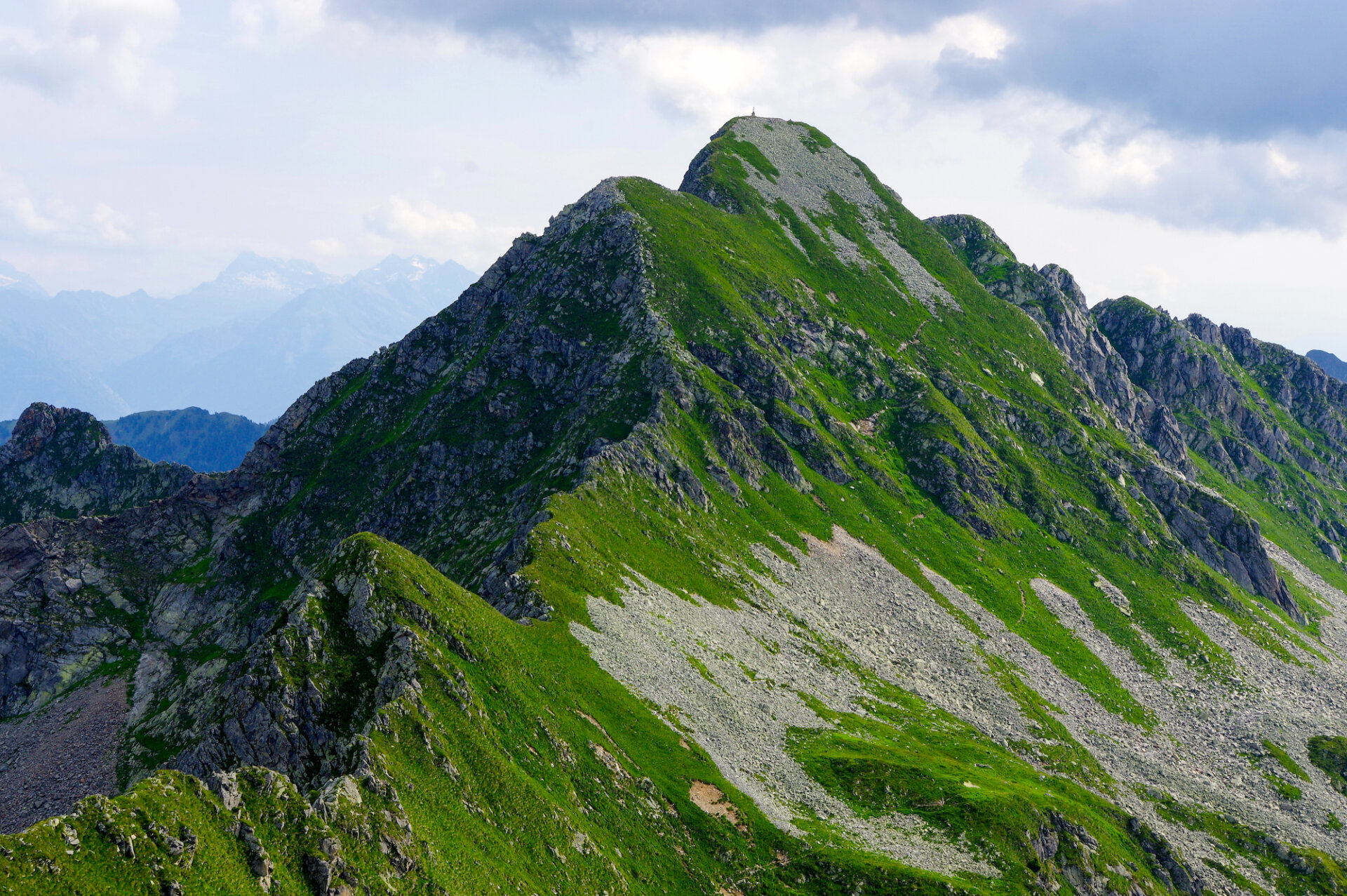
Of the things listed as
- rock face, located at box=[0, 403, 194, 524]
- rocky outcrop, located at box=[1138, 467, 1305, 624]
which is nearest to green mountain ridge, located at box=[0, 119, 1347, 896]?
rocky outcrop, located at box=[1138, 467, 1305, 624]

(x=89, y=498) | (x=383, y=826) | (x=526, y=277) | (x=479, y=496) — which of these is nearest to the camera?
(x=383, y=826)

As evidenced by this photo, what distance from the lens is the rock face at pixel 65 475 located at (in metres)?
193

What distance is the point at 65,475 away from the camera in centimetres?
19675

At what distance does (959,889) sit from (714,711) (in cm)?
2722

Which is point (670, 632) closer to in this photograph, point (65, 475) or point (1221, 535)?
Answer: point (1221, 535)

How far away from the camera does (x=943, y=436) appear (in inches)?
6732

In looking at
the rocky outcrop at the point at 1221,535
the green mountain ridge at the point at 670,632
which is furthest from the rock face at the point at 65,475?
the rocky outcrop at the point at 1221,535

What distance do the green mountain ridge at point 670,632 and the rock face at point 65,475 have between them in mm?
40072

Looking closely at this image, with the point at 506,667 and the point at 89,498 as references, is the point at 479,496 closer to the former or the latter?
the point at 506,667

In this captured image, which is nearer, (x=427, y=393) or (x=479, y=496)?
(x=479, y=496)

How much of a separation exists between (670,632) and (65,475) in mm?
185293

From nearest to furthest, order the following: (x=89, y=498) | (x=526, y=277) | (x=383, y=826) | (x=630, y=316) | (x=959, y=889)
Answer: (x=383, y=826) < (x=959, y=889) < (x=630, y=316) < (x=526, y=277) < (x=89, y=498)

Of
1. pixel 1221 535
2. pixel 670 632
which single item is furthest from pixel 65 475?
pixel 1221 535

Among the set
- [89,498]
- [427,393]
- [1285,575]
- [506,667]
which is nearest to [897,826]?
[506,667]
